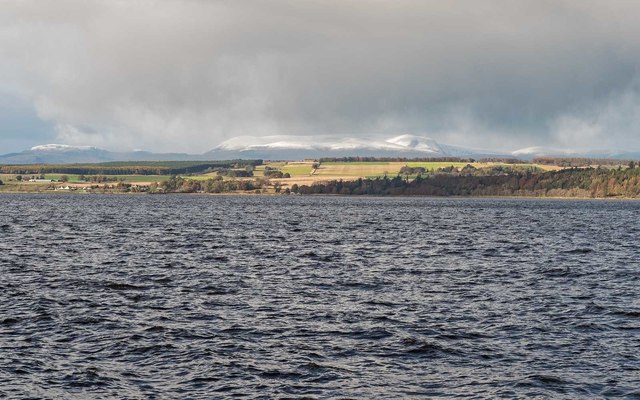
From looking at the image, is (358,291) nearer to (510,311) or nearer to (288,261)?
(510,311)

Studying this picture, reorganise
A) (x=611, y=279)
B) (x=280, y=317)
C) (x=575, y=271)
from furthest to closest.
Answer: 1. (x=575, y=271)
2. (x=611, y=279)
3. (x=280, y=317)

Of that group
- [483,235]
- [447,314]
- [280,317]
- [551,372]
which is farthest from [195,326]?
[483,235]

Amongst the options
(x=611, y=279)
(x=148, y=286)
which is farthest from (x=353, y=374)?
(x=611, y=279)

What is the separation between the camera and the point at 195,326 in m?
38.4

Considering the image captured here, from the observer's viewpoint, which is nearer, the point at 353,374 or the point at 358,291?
the point at 353,374

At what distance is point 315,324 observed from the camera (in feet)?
129

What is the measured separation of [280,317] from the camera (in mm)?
41188

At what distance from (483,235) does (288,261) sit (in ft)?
157

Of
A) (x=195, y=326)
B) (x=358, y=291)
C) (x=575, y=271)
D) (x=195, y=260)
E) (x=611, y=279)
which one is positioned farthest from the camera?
(x=195, y=260)

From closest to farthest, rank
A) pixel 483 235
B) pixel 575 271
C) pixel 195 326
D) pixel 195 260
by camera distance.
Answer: pixel 195 326 → pixel 575 271 → pixel 195 260 → pixel 483 235

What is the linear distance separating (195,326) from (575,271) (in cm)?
3658

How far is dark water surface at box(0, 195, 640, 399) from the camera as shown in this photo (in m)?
28.9

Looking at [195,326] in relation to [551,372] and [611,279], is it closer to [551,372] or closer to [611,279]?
[551,372]

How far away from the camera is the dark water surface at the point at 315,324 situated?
28.9 metres
